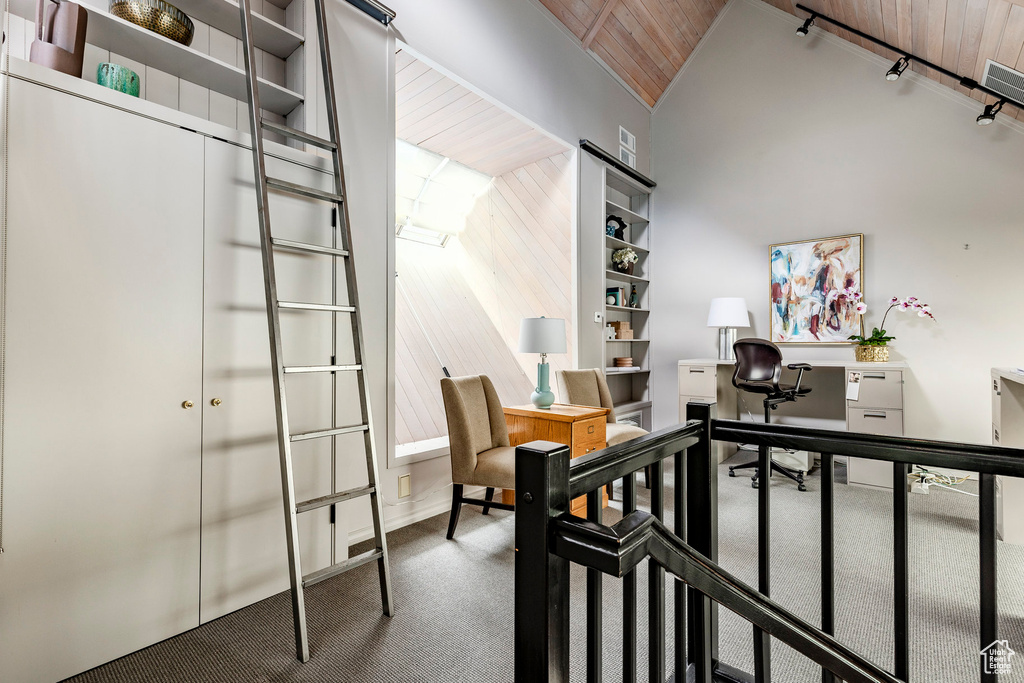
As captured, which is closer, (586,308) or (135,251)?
(135,251)

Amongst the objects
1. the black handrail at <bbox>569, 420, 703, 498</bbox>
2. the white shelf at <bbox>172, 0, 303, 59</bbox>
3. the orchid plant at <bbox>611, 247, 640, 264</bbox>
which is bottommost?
the black handrail at <bbox>569, 420, 703, 498</bbox>

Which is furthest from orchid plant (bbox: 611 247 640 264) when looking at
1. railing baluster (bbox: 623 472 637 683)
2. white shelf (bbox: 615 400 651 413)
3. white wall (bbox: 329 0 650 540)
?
railing baluster (bbox: 623 472 637 683)

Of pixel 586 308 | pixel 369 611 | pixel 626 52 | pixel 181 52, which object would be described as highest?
pixel 626 52

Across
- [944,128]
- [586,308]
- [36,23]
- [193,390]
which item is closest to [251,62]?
[36,23]

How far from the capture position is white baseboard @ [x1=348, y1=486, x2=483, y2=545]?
8.47ft

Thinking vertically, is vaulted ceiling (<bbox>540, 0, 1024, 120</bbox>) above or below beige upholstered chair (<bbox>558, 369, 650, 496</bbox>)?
above

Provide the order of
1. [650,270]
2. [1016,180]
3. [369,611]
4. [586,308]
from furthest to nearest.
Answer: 1. [650,270]
2. [586,308]
3. [1016,180]
4. [369,611]

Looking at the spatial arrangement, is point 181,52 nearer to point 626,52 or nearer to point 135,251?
point 135,251

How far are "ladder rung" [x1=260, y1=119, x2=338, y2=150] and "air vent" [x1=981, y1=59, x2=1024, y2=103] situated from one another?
4.14m

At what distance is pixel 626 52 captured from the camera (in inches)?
177

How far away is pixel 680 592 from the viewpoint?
39.9 inches

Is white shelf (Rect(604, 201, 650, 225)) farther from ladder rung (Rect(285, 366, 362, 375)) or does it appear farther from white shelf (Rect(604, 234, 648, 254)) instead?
ladder rung (Rect(285, 366, 362, 375))

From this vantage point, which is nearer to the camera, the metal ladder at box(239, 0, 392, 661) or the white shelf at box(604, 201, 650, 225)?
the metal ladder at box(239, 0, 392, 661)

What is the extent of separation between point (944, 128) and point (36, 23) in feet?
17.8
